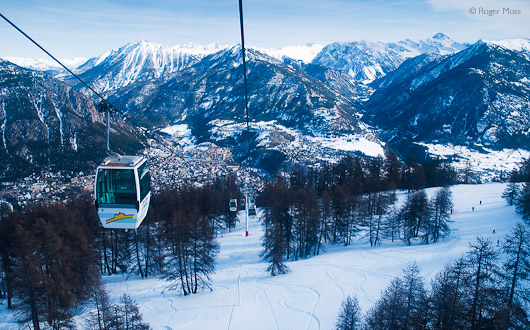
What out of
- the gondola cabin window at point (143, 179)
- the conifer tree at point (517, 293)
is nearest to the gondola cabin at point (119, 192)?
the gondola cabin window at point (143, 179)

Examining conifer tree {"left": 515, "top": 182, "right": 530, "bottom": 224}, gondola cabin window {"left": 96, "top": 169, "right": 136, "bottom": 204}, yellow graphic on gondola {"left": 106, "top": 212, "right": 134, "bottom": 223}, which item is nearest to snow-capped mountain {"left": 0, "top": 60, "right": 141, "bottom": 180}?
yellow graphic on gondola {"left": 106, "top": 212, "right": 134, "bottom": 223}

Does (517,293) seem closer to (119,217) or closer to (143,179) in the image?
(143,179)

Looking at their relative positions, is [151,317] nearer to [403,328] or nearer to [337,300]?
[337,300]

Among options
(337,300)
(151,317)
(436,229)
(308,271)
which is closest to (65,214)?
(151,317)

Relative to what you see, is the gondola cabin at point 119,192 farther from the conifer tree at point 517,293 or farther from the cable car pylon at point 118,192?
the conifer tree at point 517,293

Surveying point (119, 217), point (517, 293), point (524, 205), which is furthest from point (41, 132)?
point (517, 293)

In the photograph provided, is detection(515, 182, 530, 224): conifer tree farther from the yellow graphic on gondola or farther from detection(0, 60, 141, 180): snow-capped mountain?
detection(0, 60, 141, 180): snow-capped mountain
